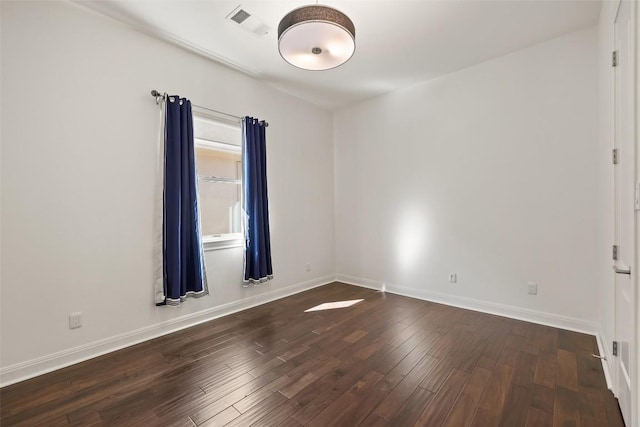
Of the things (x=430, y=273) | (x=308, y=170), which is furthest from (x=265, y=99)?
(x=430, y=273)

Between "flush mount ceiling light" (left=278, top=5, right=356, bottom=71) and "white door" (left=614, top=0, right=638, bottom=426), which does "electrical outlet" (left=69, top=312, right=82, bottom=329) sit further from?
"white door" (left=614, top=0, right=638, bottom=426)

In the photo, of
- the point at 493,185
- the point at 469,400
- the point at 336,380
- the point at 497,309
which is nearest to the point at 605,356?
the point at 497,309

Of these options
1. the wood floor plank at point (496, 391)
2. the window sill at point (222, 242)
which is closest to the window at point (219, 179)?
the window sill at point (222, 242)

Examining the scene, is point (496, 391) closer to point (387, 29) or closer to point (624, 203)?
point (624, 203)

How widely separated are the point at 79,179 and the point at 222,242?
1501 millimetres

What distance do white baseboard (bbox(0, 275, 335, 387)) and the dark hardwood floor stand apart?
80mm

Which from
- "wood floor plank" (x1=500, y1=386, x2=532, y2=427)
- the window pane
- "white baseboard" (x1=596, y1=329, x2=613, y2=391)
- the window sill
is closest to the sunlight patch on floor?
the window sill

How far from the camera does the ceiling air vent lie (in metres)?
2.54

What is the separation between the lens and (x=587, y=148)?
2812 millimetres

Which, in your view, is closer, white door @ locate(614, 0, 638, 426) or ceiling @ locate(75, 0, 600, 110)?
white door @ locate(614, 0, 638, 426)

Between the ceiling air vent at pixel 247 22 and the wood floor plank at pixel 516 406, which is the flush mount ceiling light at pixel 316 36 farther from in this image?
the wood floor plank at pixel 516 406

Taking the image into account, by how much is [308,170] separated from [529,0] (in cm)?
316

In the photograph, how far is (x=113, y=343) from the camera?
2.61 meters

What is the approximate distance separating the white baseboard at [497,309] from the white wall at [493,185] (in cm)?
1
